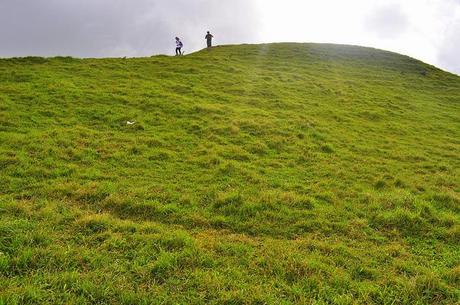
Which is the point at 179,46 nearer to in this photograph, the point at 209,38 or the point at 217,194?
the point at 209,38

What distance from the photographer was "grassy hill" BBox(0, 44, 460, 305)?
9680 millimetres

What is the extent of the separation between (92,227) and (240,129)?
15.0 m

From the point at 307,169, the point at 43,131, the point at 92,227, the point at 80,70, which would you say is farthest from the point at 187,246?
the point at 80,70

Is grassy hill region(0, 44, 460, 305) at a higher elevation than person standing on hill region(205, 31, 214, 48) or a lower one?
lower

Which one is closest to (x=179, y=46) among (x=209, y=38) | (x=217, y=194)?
(x=209, y=38)

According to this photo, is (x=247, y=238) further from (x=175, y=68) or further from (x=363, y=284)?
(x=175, y=68)

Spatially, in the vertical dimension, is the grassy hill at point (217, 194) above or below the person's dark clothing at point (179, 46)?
below

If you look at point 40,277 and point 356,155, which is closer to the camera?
point 40,277

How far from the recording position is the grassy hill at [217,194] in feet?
31.8

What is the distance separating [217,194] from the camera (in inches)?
611

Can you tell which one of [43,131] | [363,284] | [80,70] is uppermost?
[80,70]

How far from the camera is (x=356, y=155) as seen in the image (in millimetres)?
23250

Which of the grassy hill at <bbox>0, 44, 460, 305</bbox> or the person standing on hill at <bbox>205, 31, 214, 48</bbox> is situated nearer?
the grassy hill at <bbox>0, 44, 460, 305</bbox>

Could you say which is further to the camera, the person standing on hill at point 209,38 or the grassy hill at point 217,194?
the person standing on hill at point 209,38
